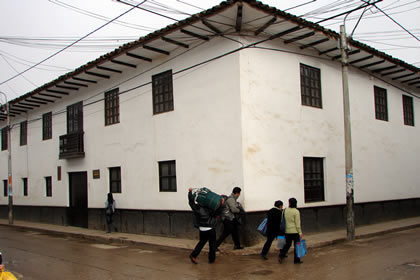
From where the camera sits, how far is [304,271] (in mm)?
7895

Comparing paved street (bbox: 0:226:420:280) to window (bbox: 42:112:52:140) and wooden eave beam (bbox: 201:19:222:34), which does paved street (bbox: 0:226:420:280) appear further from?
window (bbox: 42:112:52:140)

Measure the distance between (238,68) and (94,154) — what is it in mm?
7716

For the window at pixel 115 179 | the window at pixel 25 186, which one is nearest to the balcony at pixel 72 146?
the window at pixel 115 179

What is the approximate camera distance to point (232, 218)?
9.88 metres

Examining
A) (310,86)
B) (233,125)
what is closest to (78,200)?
(233,125)

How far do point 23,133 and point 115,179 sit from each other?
9.14 metres

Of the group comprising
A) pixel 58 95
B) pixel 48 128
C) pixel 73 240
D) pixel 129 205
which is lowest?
pixel 73 240

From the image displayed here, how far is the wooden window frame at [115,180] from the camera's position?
1485 centimetres

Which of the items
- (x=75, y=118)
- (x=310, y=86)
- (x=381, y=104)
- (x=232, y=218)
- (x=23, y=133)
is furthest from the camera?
(x=23, y=133)

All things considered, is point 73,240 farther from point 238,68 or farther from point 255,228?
point 238,68

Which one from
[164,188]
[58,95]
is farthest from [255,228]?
[58,95]

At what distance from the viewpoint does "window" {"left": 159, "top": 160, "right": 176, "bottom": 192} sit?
41.7ft

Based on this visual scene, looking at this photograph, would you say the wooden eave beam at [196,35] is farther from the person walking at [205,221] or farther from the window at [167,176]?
the person walking at [205,221]

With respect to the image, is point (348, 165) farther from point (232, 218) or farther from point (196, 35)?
point (196, 35)
